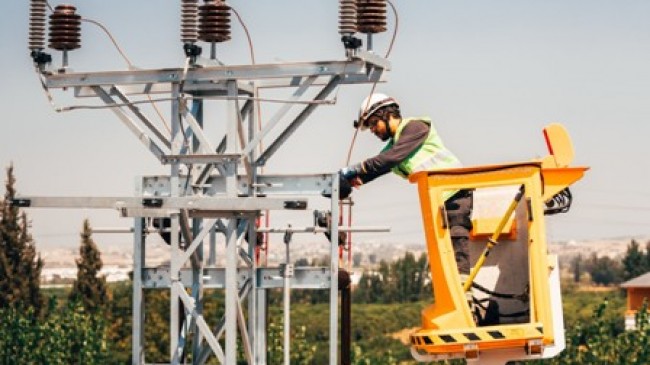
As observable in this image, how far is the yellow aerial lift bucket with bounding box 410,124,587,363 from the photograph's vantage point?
11539 mm

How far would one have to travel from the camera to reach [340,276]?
1276cm

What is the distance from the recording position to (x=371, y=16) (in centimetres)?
1247

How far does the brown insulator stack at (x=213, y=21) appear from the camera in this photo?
13008 millimetres

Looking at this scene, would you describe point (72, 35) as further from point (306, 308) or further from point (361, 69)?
point (306, 308)

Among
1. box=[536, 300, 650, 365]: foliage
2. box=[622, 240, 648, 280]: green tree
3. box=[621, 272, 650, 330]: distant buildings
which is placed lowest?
box=[536, 300, 650, 365]: foliage

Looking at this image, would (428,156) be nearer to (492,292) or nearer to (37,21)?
(492,292)

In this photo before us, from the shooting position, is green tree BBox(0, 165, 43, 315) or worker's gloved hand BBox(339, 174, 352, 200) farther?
green tree BBox(0, 165, 43, 315)

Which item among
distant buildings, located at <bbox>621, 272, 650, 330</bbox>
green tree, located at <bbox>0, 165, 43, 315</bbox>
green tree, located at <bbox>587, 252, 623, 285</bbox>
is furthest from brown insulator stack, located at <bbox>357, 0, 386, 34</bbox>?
green tree, located at <bbox>587, 252, 623, 285</bbox>

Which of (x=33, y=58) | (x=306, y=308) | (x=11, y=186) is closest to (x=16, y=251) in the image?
(x=11, y=186)

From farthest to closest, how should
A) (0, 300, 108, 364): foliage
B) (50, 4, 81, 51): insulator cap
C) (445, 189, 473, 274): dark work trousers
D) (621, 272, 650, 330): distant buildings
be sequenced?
(621, 272, 650, 330): distant buildings
(0, 300, 108, 364): foliage
(50, 4, 81, 51): insulator cap
(445, 189, 473, 274): dark work trousers

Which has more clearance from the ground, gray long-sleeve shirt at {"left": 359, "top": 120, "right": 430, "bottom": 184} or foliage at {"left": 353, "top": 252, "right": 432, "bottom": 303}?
foliage at {"left": 353, "top": 252, "right": 432, "bottom": 303}

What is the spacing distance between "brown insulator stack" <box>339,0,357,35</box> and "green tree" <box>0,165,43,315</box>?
50348 mm

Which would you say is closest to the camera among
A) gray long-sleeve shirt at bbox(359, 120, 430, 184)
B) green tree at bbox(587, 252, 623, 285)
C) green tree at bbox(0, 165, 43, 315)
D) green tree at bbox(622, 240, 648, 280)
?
gray long-sleeve shirt at bbox(359, 120, 430, 184)

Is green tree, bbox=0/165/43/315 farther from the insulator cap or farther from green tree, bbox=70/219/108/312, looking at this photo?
the insulator cap
